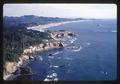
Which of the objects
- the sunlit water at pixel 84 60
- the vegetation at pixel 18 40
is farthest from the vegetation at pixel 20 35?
the sunlit water at pixel 84 60

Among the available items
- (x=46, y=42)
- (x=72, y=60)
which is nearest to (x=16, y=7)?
(x=46, y=42)

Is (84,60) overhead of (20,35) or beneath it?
beneath

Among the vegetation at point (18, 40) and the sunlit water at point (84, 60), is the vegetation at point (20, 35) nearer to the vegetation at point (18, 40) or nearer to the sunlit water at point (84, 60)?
the vegetation at point (18, 40)

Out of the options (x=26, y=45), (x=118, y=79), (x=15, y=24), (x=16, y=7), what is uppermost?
(x=16, y=7)

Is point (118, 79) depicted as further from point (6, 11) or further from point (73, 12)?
point (6, 11)

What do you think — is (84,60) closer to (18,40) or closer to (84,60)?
(84,60)

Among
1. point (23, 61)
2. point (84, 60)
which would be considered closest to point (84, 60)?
point (84, 60)

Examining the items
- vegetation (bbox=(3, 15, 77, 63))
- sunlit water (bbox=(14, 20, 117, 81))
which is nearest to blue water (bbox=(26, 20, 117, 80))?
sunlit water (bbox=(14, 20, 117, 81))

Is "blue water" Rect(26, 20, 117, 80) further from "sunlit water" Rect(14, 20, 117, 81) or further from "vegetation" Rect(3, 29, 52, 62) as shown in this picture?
"vegetation" Rect(3, 29, 52, 62)
